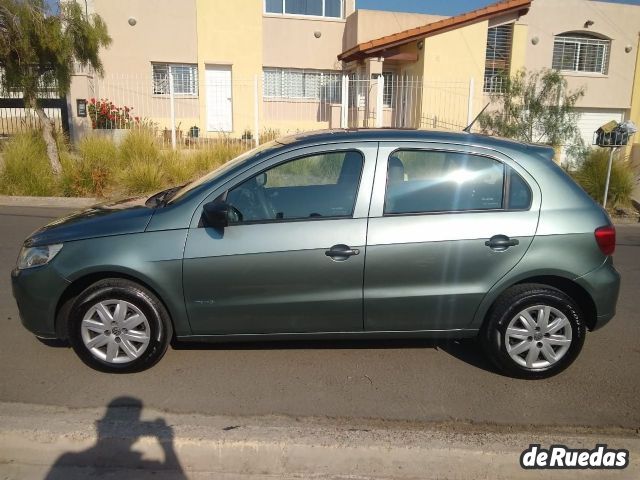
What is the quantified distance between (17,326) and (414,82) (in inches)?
597

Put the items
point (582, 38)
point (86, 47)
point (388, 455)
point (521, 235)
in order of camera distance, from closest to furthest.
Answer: point (388, 455) < point (521, 235) < point (86, 47) < point (582, 38)

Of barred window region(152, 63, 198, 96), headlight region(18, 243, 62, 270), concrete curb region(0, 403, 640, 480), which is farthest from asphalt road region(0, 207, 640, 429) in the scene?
barred window region(152, 63, 198, 96)

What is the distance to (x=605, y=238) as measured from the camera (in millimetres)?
3842

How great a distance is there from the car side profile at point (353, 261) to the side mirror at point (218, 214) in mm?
10

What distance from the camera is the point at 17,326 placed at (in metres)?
4.77

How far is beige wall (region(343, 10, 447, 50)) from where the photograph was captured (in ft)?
63.0

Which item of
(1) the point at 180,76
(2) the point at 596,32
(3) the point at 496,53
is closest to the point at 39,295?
(1) the point at 180,76

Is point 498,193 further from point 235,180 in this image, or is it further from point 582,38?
point 582,38

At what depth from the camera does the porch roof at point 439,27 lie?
679 inches

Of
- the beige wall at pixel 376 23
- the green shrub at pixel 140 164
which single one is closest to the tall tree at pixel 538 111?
the beige wall at pixel 376 23

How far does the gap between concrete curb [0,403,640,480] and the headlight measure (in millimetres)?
1049

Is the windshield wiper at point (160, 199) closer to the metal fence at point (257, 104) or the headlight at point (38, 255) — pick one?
the headlight at point (38, 255)

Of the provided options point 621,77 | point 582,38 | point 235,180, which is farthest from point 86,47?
point 621,77

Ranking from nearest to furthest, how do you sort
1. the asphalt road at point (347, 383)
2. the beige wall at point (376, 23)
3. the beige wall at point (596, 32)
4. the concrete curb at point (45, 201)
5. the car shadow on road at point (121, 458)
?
the car shadow on road at point (121, 458) → the asphalt road at point (347, 383) → the concrete curb at point (45, 201) → the beige wall at point (376, 23) → the beige wall at point (596, 32)
